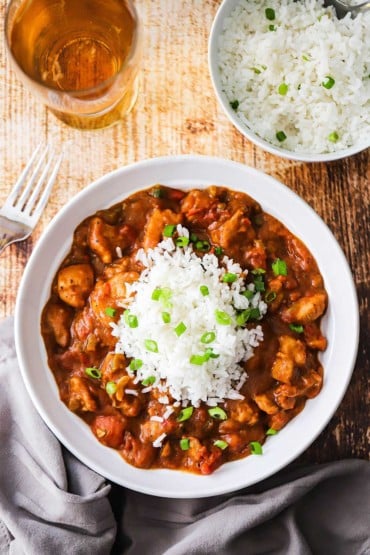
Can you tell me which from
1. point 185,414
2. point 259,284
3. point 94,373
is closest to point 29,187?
point 94,373

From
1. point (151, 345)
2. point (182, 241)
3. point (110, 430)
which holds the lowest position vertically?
point (110, 430)

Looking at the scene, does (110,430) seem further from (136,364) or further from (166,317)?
(166,317)

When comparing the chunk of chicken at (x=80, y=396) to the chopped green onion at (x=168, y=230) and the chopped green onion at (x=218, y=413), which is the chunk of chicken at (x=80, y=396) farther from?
the chopped green onion at (x=168, y=230)

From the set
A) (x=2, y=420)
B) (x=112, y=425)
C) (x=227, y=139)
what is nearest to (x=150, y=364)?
(x=112, y=425)

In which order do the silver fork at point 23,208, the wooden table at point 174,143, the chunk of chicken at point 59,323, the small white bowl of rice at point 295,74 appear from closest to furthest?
the chunk of chicken at point 59,323 → the small white bowl of rice at point 295,74 → the silver fork at point 23,208 → the wooden table at point 174,143

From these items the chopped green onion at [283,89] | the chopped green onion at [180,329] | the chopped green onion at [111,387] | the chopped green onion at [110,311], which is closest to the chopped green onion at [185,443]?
the chopped green onion at [111,387]

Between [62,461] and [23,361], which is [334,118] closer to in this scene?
[23,361]
